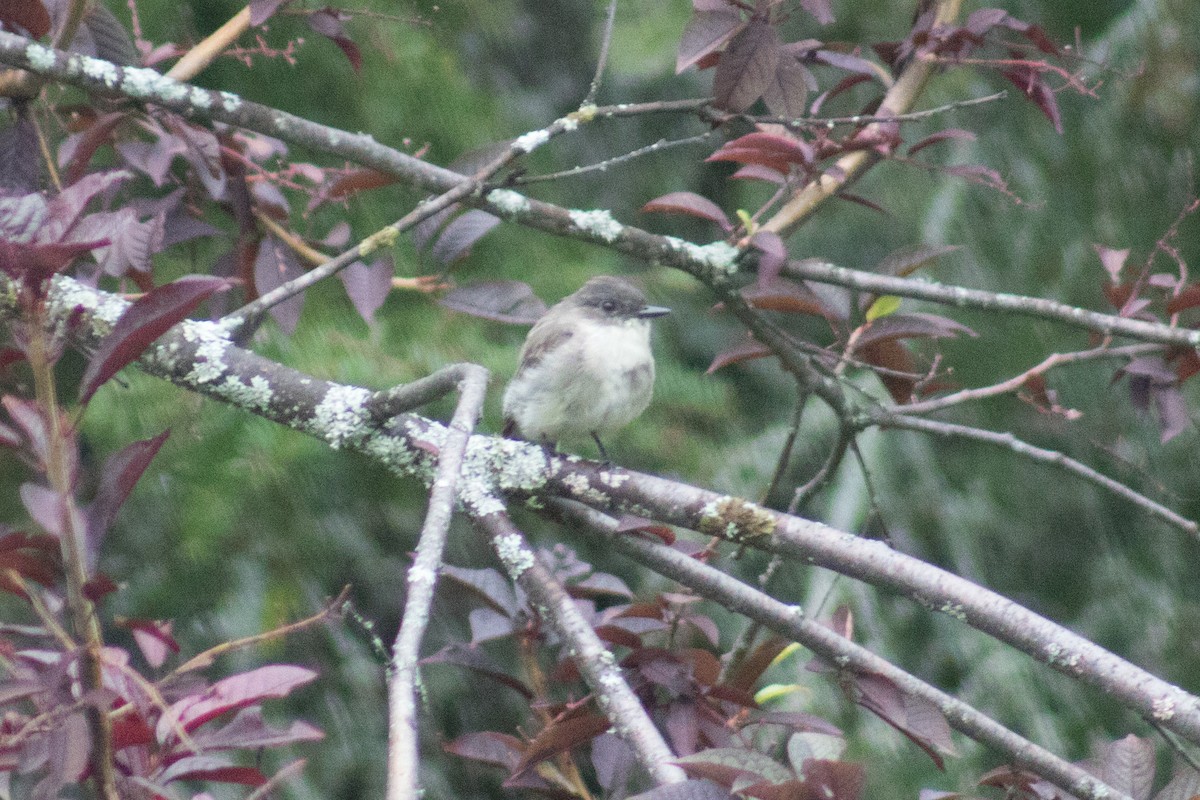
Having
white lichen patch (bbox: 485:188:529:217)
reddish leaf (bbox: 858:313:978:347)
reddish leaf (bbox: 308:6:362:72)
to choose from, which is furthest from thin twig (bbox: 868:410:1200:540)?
reddish leaf (bbox: 308:6:362:72)

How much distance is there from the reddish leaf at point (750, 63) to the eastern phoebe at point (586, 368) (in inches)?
36.1

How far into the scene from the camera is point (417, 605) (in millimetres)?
1251

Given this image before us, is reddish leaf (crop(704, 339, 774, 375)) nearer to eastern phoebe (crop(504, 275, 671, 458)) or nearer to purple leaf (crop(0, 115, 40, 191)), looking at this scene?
eastern phoebe (crop(504, 275, 671, 458))

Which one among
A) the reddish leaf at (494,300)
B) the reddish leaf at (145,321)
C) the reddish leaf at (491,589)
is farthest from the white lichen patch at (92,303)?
the reddish leaf at (145,321)

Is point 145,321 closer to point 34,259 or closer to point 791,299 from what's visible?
point 34,259

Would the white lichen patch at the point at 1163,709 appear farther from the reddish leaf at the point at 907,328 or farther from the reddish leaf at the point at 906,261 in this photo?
the reddish leaf at the point at 906,261

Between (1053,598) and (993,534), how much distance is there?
32 cm

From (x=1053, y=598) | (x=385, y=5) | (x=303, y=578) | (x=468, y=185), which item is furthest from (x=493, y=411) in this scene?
(x=1053, y=598)

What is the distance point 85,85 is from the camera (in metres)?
2.25

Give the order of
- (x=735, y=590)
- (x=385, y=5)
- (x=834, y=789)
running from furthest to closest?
1. (x=385, y=5)
2. (x=735, y=590)
3. (x=834, y=789)

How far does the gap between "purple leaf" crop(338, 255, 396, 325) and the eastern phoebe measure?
0.69m

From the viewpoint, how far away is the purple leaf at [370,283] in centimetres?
241

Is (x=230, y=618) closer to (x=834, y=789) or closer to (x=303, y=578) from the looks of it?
(x=303, y=578)

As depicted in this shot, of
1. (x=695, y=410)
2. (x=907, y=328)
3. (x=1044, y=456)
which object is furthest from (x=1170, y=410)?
(x=695, y=410)
